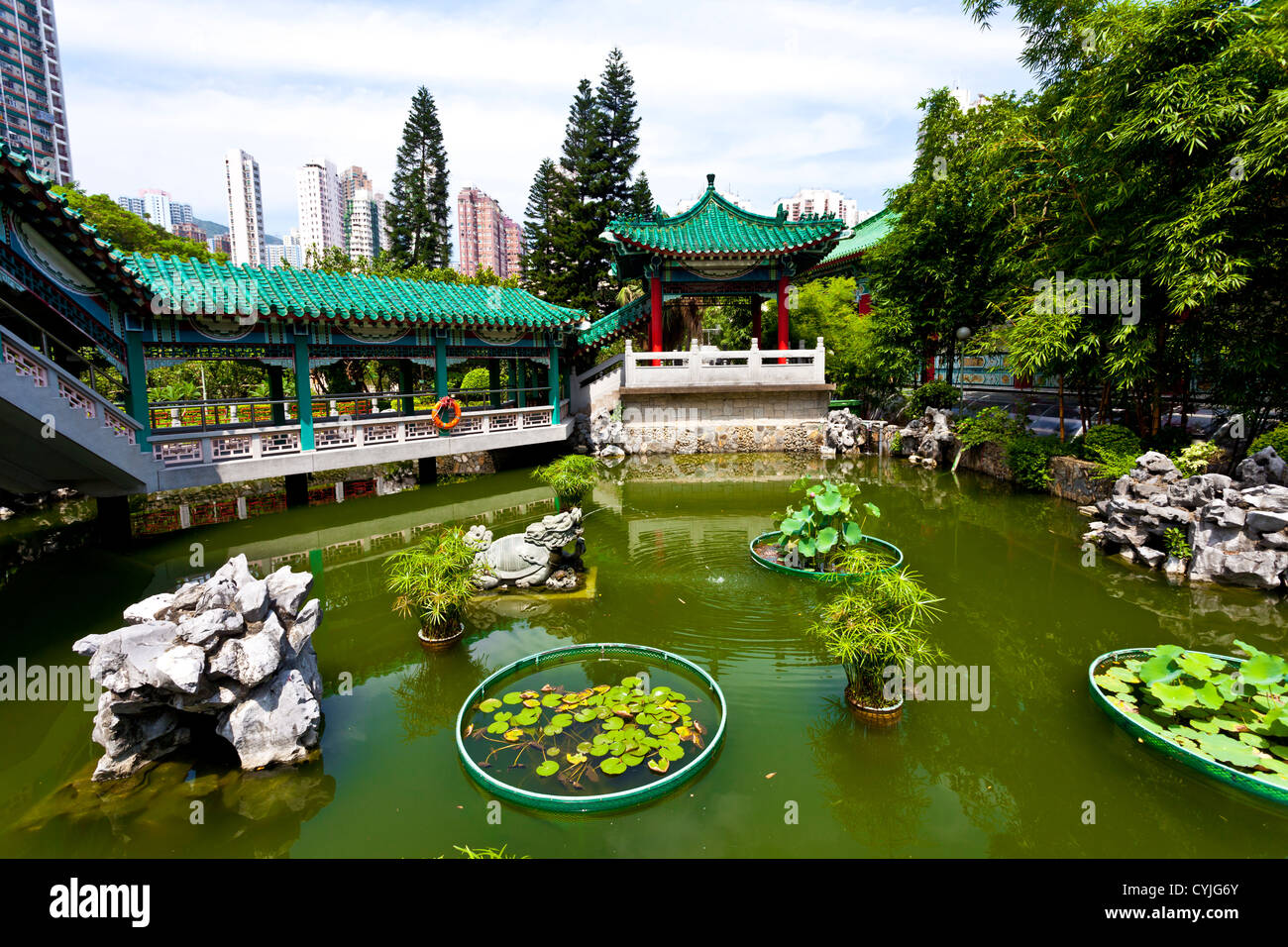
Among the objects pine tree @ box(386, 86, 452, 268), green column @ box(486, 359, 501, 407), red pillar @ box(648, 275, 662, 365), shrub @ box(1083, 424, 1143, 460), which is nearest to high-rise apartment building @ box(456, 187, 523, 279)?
pine tree @ box(386, 86, 452, 268)

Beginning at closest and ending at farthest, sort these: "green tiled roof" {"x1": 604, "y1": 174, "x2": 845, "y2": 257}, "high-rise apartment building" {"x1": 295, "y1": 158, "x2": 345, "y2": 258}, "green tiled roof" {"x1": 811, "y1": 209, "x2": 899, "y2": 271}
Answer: "green tiled roof" {"x1": 604, "y1": 174, "x2": 845, "y2": 257}
"green tiled roof" {"x1": 811, "y1": 209, "x2": 899, "y2": 271}
"high-rise apartment building" {"x1": 295, "y1": 158, "x2": 345, "y2": 258}

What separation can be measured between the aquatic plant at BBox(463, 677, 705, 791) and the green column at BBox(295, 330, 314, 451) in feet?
25.5

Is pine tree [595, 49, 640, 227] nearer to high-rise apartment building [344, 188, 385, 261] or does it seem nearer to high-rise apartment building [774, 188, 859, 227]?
high-rise apartment building [774, 188, 859, 227]

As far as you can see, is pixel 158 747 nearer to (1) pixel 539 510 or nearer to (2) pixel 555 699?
(2) pixel 555 699

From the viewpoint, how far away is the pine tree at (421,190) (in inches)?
1184

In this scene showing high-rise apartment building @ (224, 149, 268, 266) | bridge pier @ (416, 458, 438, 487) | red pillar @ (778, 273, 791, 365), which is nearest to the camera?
bridge pier @ (416, 458, 438, 487)

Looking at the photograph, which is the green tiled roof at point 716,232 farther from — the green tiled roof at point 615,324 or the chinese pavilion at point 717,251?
the green tiled roof at point 615,324

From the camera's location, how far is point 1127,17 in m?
9.07

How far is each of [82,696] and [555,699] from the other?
3.96 metres

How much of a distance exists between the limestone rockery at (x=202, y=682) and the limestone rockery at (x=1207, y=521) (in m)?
9.15

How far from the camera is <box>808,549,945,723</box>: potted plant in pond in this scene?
4.83 meters

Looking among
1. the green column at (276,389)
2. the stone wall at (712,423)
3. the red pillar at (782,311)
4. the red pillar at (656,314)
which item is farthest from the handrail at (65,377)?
the red pillar at (782,311)

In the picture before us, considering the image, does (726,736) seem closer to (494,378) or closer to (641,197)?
(494,378)
